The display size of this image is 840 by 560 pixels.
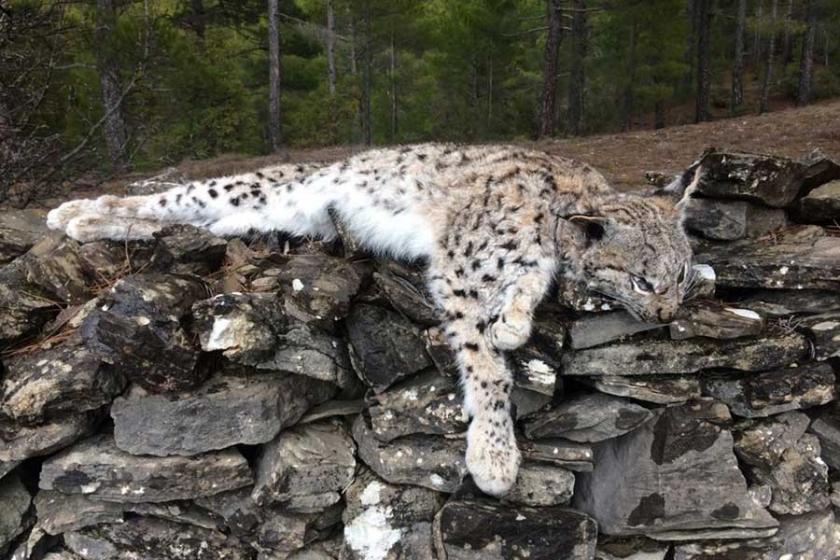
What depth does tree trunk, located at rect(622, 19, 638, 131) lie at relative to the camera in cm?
2044

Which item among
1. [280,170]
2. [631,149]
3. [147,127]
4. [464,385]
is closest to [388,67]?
[631,149]

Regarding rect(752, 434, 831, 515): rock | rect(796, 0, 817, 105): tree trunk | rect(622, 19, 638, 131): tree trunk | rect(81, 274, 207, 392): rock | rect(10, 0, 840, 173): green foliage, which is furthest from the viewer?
rect(796, 0, 817, 105): tree trunk

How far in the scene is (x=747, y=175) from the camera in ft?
13.0

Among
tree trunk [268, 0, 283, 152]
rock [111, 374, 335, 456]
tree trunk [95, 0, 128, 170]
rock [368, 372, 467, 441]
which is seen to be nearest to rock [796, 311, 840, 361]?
rock [368, 372, 467, 441]

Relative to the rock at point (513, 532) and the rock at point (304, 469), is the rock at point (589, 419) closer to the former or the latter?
the rock at point (513, 532)

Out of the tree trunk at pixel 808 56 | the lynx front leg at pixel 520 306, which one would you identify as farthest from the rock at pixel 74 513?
the tree trunk at pixel 808 56

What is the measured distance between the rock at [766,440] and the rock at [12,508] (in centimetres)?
422

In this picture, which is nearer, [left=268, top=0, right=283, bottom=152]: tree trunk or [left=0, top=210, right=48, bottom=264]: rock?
[left=0, top=210, right=48, bottom=264]: rock

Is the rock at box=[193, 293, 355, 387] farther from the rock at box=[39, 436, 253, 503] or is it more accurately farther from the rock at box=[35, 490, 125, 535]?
the rock at box=[35, 490, 125, 535]

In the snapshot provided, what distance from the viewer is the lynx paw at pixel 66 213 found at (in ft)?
15.2

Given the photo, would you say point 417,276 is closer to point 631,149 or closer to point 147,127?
point 147,127

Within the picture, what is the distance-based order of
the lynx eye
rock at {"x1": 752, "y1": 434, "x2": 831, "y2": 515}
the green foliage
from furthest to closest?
the green foliage, rock at {"x1": 752, "y1": 434, "x2": 831, "y2": 515}, the lynx eye

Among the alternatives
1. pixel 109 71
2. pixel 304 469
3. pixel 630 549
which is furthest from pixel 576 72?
pixel 304 469

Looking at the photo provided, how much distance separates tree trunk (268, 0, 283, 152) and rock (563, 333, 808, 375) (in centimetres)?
1574
